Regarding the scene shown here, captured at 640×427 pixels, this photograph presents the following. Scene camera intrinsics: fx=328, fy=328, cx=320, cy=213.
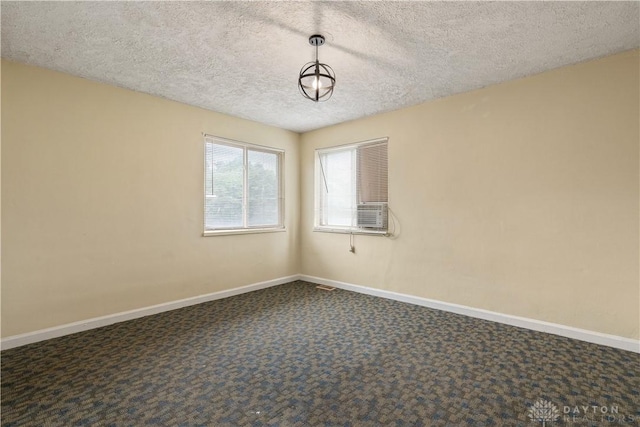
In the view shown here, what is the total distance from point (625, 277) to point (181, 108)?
4.91m

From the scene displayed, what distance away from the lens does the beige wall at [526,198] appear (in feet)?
9.42

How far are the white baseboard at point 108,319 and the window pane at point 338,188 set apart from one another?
1588mm

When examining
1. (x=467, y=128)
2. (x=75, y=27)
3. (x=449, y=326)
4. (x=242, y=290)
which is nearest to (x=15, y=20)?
(x=75, y=27)

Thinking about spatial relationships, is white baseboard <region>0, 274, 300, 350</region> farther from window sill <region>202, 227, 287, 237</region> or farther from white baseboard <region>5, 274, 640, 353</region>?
window sill <region>202, 227, 287, 237</region>

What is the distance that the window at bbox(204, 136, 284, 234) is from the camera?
14.6ft

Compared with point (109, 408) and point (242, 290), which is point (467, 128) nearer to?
point (242, 290)

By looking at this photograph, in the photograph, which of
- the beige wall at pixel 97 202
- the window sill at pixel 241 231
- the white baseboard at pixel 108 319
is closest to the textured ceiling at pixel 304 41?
the beige wall at pixel 97 202

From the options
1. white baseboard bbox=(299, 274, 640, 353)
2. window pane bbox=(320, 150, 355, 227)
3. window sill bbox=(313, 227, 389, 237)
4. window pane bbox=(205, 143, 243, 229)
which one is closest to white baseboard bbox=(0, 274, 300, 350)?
window pane bbox=(205, 143, 243, 229)

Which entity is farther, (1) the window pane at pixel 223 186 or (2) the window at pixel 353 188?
(2) the window at pixel 353 188

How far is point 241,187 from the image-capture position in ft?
15.8

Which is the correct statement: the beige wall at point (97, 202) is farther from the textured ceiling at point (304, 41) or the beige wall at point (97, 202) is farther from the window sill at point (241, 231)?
the textured ceiling at point (304, 41)

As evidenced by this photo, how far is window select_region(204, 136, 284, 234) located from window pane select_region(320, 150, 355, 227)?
738 millimetres

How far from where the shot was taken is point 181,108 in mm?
4074

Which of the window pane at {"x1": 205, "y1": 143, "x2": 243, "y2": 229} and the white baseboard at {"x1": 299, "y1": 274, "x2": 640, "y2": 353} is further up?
the window pane at {"x1": 205, "y1": 143, "x2": 243, "y2": 229}
